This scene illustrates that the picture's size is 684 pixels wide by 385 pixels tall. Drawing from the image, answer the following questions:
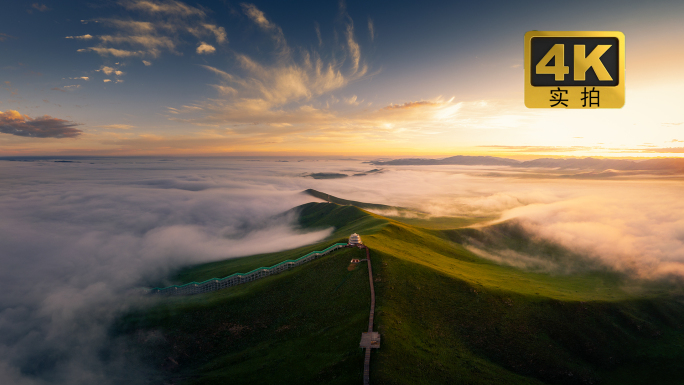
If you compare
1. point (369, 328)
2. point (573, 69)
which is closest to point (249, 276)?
point (369, 328)

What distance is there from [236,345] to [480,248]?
4564 inches

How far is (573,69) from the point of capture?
1961 cm

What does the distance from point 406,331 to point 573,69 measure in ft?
143

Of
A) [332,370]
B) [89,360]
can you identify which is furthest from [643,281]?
[89,360]

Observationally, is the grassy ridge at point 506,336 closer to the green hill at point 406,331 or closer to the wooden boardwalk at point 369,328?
the green hill at point 406,331

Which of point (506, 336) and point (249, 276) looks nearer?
point (506, 336)

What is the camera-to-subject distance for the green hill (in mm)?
45594

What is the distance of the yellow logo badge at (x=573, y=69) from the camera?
19078 mm

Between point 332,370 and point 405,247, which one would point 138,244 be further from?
point 332,370

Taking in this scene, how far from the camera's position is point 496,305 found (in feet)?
204

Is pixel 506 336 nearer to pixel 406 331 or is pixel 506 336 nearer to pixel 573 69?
pixel 406 331

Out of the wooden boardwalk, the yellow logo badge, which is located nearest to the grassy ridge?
the wooden boardwalk

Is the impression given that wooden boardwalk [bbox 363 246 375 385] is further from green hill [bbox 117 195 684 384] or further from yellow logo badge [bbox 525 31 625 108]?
yellow logo badge [bbox 525 31 625 108]

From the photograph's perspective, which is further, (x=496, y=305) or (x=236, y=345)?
(x=496, y=305)
